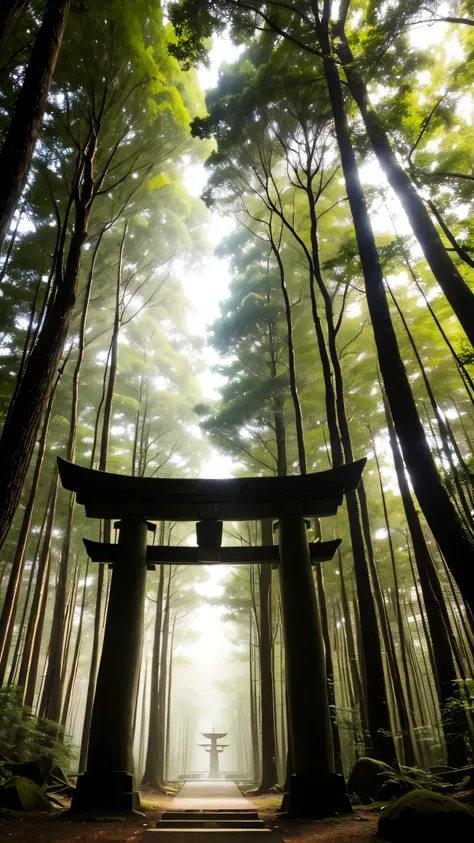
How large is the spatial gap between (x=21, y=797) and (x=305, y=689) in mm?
3459

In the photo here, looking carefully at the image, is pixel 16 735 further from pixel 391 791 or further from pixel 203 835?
pixel 391 791

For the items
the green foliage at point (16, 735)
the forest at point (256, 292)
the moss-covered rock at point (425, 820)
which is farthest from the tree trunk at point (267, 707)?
the moss-covered rock at point (425, 820)

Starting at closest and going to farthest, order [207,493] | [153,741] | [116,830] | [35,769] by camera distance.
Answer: [116,830], [207,493], [35,769], [153,741]

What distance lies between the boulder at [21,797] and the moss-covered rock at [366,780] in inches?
152

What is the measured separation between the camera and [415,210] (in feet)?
23.1

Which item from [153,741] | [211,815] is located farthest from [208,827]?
[153,741]

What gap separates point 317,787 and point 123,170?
34.2ft

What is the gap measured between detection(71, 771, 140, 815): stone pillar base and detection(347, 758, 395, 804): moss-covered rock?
304cm

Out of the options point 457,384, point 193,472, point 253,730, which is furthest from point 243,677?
point 457,384

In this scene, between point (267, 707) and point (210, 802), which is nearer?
point (210, 802)

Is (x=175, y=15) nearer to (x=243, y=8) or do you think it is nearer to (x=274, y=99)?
(x=243, y=8)

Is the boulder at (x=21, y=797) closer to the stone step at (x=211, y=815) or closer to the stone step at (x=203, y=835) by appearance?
the stone step at (x=211, y=815)

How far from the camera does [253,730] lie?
18266 mm

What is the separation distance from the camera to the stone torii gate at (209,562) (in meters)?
4.35
